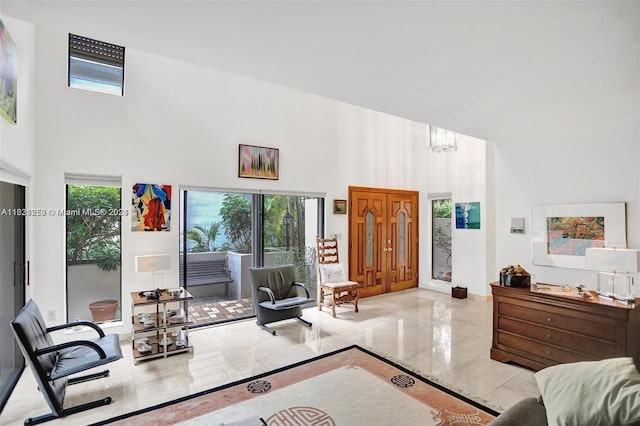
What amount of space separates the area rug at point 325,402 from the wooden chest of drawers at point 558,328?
41.5 inches

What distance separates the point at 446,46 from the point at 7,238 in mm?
4265

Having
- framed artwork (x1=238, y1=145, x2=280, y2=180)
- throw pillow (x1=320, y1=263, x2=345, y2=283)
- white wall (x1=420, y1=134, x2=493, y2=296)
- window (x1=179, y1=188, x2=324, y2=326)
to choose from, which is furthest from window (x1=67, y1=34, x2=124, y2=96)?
white wall (x1=420, y1=134, x2=493, y2=296)

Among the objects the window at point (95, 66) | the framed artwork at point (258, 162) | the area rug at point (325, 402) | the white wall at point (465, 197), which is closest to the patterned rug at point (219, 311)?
the area rug at point (325, 402)

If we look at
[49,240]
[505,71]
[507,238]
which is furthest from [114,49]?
[507,238]

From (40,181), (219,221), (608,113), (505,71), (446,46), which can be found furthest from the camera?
(219,221)

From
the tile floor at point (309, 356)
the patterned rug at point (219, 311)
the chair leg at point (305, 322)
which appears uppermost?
the patterned rug at point (219, 311)

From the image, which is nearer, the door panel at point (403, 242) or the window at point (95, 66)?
the window at point (95, 66)

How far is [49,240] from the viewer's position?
3.77m

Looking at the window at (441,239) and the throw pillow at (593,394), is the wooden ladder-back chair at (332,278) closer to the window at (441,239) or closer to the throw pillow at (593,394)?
the window at (441,239)

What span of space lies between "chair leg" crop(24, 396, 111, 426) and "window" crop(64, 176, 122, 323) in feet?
5.36

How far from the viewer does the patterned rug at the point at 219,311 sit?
4832 millimetres

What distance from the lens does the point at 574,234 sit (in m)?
3.78

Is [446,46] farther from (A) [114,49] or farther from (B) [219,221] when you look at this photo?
(A) [114,49]

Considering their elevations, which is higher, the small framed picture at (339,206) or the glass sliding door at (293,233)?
the small framed picture at (339,206)
